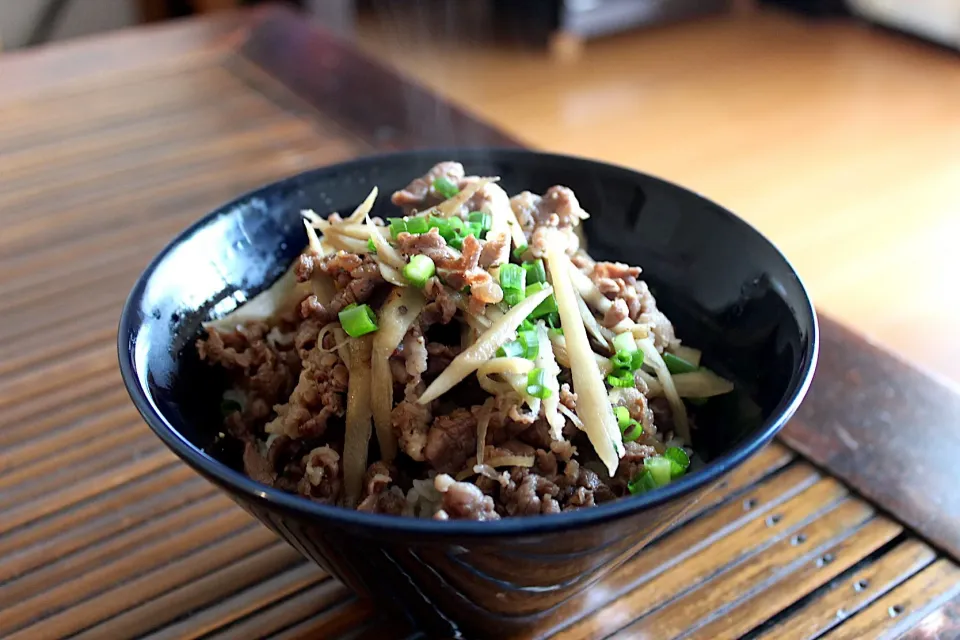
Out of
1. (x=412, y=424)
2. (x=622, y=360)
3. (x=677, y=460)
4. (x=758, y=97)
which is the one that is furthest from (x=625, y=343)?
(x=758, y=97)

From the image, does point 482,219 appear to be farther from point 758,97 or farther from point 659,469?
point 758,97

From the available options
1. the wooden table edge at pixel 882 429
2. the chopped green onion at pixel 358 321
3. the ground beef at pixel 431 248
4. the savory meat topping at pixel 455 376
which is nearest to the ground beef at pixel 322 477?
the savory meat topping at pixel 455 376

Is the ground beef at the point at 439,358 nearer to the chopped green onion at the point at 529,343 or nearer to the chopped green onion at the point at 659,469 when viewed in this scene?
the chopped green onion at the point at 529,343

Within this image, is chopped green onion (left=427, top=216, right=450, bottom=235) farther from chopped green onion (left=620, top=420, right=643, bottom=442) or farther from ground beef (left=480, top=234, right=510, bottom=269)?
chopped green onion (left=620, top=420, right=643, bottom=442)

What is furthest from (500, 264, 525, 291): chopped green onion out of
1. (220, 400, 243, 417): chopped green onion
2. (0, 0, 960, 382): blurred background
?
(0, 0, 960, 382): blurred background

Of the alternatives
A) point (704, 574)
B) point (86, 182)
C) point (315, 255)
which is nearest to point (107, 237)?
point (86, 182)

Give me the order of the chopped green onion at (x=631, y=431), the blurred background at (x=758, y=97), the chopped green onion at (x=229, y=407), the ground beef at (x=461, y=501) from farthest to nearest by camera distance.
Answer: the blurred background at (x=758, y=97), the chopped green onion at (x=229, y=407), the chopped green onion at (x=631, y=431), the ground beef at (x=461, y=501)
